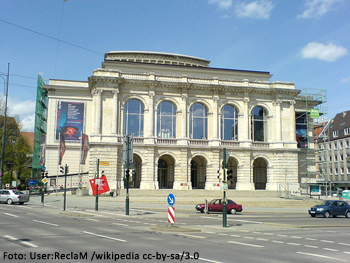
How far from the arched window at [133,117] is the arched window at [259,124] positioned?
17612 mm

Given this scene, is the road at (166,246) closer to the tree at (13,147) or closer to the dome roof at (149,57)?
the tree at (13,147)

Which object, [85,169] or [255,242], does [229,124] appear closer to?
[85,169]

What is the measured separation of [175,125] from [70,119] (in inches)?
610

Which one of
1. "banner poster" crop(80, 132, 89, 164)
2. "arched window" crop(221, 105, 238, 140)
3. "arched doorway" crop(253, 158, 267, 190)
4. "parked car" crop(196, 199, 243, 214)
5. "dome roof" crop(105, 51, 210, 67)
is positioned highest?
"dome roof" crop(105, 51, 210, 67)

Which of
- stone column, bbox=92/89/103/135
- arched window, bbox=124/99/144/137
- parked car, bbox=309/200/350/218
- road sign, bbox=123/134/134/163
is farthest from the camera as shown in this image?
arched window, bbox=124/99/144/137

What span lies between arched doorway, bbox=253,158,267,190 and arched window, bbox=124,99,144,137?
2001cm

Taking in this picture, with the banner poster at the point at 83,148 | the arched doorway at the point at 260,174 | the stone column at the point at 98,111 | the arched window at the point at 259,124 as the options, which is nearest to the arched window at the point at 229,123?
the arched window at the point at 259,124

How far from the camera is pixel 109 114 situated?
176 feet

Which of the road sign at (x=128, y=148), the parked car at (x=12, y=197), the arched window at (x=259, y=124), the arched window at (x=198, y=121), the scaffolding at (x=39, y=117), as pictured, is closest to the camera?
the road sign at (x=128, y=148)

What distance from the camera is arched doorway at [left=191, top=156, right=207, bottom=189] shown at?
5837 cm

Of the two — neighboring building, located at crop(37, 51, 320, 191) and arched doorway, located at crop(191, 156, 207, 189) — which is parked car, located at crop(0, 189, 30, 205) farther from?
arched doorway, located at crop(191, 156, 207, 189)

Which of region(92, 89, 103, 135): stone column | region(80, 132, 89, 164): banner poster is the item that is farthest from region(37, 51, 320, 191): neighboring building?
region(80, 132, 89, 164): banner poster

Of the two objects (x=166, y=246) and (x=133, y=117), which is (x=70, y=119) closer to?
(x=133, y=117)

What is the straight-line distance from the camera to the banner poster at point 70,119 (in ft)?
182
